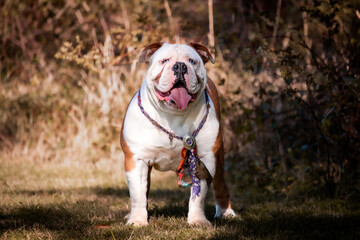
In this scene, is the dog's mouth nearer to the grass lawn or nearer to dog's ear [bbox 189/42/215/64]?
dog's ear [bbox 189/42/215/64]

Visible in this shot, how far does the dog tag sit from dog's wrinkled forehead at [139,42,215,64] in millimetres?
607

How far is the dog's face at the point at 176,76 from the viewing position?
366 centimetres

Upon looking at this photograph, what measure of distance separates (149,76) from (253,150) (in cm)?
333

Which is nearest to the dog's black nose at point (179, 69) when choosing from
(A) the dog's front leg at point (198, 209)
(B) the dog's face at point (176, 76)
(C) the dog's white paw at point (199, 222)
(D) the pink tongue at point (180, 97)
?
(B) the dog's face at point (176, 76)

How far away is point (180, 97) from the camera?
3701 millimetres

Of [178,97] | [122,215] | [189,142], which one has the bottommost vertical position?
[122,215]

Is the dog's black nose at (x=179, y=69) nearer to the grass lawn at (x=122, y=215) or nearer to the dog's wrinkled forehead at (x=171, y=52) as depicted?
the dog's wrinkled forehead at (x=171, y=52)

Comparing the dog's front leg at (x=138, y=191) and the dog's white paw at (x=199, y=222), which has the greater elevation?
the dog's front leg at (x=138, y=191)

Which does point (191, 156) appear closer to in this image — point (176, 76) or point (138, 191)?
point (138, 191)

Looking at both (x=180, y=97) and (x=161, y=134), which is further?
(x=161, y=134)

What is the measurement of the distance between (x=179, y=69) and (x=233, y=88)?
363 cm

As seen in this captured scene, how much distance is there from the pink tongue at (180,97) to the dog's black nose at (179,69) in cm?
12

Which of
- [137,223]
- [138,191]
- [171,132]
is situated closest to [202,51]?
[171,132]

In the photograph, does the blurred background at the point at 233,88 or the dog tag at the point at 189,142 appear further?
the blurred background at the point at 233,88
